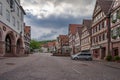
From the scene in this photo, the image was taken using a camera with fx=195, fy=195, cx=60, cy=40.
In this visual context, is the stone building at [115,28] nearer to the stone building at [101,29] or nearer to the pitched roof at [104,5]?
the stone building at [101,29]

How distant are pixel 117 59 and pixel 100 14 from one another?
52.6 ft

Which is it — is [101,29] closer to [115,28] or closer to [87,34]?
[115,28]

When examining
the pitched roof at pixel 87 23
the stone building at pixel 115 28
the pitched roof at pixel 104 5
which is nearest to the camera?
the stone building at pixel 115 28

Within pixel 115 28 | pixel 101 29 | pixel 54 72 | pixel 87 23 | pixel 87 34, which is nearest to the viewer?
pixel 54 72

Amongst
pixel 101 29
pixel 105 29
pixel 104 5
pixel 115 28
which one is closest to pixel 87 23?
pixel 104 5

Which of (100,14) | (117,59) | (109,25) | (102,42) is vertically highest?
(100,14)

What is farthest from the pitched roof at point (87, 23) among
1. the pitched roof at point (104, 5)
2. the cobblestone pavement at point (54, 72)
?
the cobblestone pavement at point (54, 72)

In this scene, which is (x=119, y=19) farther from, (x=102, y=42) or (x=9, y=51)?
(x=9, y=51)

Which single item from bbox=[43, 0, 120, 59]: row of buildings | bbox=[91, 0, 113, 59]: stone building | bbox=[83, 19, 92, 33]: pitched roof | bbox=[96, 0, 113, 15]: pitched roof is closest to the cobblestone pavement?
bbox=[43, 0, 120, 59]: row of buildings

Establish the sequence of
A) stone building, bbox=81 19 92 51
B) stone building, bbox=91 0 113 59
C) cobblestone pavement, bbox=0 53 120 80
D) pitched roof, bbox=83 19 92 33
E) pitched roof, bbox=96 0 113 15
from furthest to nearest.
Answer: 1. pitched roof, bbox=83 19 92 33
2. stone building, bbox=81 19 92 51
3. pitched roof, bbox=96 0 113 15
4. stone building, bbox=91 0 113 59
5. cobblestone pavement, bbox=0 53 120 80

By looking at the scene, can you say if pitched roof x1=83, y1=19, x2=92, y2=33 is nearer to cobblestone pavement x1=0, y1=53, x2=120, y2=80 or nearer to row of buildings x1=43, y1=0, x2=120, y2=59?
row of buildings x1=43, y1=0, x2=120, y2=59

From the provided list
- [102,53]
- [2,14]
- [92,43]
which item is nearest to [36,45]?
[92,43]

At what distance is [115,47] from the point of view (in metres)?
35.6

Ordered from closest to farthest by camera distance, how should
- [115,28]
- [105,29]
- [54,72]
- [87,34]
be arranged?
[54,72], [115,28], [105,29], [87,34]
